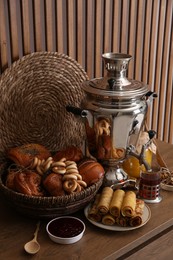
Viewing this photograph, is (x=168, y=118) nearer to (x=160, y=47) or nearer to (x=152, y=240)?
(x=160, y=47)

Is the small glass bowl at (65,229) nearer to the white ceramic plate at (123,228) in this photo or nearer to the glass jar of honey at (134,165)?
the white ceramic plate at (123,228)

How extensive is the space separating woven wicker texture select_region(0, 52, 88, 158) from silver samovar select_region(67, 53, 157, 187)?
0.14m

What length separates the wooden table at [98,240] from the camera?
79 cm

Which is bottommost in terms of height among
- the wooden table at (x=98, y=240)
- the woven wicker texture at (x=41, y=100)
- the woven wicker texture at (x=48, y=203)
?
the wooden table at (x=98, y=240)

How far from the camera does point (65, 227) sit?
0.85 meters

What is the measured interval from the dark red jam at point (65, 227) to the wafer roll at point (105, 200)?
62 millimetres

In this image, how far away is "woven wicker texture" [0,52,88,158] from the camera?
41.7 inches

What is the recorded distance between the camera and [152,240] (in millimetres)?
910

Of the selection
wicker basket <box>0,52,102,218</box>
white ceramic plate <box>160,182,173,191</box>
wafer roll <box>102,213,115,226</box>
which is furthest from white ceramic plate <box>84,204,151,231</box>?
wicker basket <box>0,52,102,218</box>

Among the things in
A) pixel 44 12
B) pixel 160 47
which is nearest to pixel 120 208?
pixel 44 12

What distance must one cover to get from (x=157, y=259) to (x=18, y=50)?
2.18ft

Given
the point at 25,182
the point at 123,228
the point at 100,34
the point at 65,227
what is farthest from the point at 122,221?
the point at 100,34

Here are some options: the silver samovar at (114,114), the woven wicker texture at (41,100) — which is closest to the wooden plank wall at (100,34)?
the woven wicker texture at (41,100)

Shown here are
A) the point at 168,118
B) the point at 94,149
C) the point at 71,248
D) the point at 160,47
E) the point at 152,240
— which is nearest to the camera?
the point at 71,248
